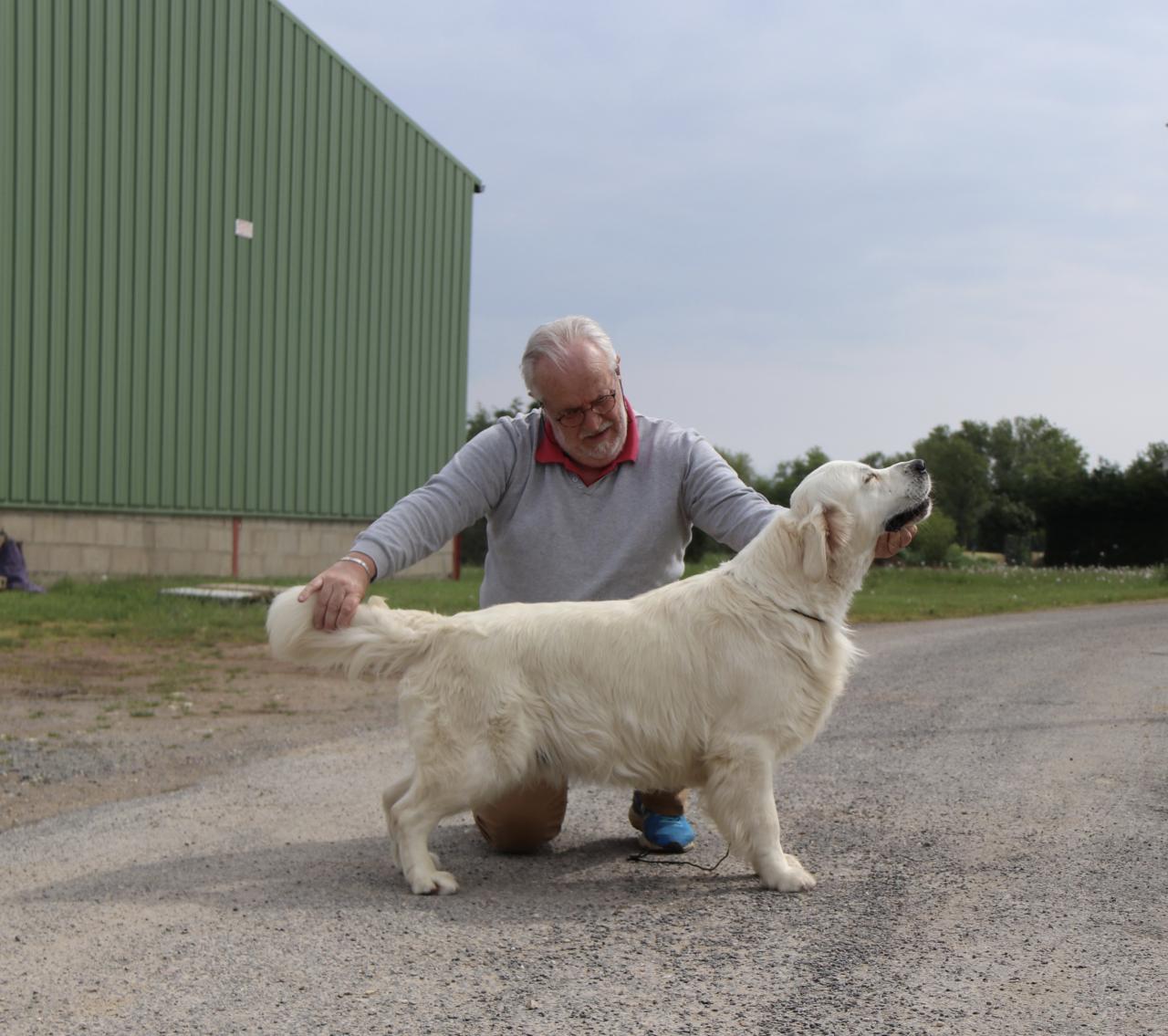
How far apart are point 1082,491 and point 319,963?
29.3 meters

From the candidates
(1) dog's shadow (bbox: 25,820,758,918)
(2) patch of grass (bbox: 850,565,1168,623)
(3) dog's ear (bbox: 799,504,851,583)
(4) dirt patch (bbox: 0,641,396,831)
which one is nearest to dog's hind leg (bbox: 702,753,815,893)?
(1) dog's shadow (bbox: 25,820,758,918)

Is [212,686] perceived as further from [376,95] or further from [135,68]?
[376,95]

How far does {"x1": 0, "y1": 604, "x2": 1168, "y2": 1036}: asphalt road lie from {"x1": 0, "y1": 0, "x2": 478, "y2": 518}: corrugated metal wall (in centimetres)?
1398

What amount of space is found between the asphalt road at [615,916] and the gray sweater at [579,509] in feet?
3.49

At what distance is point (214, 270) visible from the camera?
2009 cm

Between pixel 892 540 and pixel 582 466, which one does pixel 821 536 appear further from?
pixel 582 466

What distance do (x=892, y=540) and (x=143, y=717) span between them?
17.3 ft

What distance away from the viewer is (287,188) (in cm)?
2120

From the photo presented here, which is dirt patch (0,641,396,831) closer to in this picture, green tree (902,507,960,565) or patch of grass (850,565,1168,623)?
patch of grass (850,565,1168,623)

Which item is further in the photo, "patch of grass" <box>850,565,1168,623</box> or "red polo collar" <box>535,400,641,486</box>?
"patch of grass" <box>850,565,1168,623</box>

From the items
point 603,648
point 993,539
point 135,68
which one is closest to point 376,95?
point 135,68

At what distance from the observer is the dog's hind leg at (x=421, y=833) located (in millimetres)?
3965

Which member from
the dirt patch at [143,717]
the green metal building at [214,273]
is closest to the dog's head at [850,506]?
the dirt patch at [143,717]

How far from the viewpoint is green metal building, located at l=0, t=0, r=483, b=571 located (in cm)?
1794
